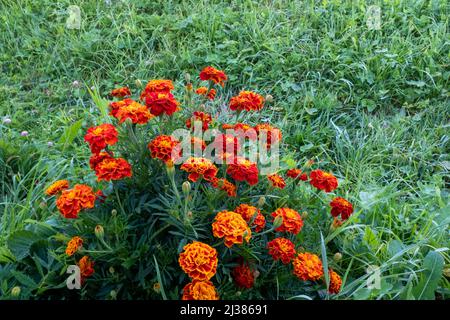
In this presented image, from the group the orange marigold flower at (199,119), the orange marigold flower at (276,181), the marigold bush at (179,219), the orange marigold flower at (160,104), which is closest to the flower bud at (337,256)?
the marigold bush at (179,219)

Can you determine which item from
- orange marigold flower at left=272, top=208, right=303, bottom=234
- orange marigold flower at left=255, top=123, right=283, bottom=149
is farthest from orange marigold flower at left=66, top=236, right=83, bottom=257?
orange marigold flower at left=255, top=123, right=283, bottom=149

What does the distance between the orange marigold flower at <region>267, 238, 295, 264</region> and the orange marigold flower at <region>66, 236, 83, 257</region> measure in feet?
2.02

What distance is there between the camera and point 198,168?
164 centimetres

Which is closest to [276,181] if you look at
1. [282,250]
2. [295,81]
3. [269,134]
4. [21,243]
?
[269,134]

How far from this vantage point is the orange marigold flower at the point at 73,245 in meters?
1.63

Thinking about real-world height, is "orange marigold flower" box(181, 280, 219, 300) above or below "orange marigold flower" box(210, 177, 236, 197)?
below

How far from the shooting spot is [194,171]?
165 cm

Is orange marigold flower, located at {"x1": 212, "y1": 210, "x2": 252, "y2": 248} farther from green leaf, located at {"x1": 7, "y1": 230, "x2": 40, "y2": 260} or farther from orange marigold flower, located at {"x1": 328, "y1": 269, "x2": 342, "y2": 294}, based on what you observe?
green leaf, located at {"x1": 7, "y1": 230, "x2": 40, "y2": 260}

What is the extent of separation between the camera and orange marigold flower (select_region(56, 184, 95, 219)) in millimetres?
1588

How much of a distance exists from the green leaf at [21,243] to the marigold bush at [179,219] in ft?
0.33

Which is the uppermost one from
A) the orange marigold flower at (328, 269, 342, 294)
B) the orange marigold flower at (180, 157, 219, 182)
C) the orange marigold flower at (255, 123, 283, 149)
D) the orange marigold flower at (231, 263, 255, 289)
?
the orange marigold flower at (180, 157, 219, 182)

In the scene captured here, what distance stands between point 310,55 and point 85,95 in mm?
1512

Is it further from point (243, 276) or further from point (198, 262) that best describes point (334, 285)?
point (198, 262)
